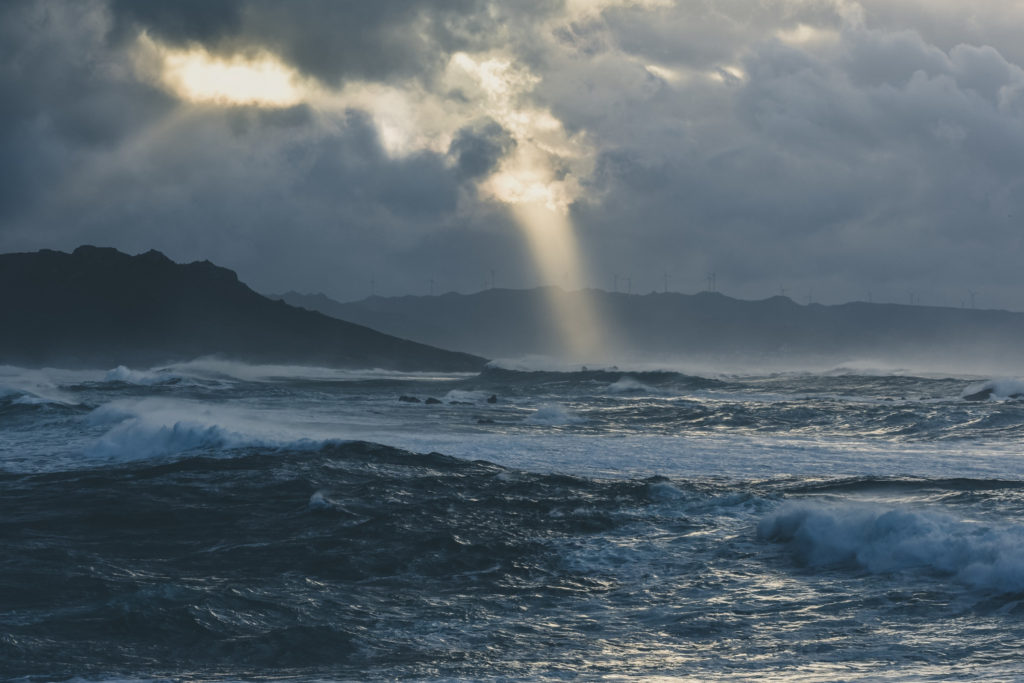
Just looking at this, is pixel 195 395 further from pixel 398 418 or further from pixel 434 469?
pixel 434 469

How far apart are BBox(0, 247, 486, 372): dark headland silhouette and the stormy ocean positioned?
310 ft

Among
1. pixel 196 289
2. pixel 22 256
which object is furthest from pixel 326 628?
pixel 22 256

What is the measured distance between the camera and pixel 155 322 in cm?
12462

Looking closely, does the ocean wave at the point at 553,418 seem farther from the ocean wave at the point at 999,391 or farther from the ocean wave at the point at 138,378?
the ocean wave at the point at 138,378

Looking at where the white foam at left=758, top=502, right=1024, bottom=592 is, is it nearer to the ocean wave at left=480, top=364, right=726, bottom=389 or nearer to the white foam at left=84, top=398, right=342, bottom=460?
the white foam at left=84, top=398, right=342, bottom=460

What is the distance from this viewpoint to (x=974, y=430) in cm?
3102

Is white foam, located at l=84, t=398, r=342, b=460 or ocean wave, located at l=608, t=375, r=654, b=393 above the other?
ocean wave, located at l=608, t=375, r=654, b=393

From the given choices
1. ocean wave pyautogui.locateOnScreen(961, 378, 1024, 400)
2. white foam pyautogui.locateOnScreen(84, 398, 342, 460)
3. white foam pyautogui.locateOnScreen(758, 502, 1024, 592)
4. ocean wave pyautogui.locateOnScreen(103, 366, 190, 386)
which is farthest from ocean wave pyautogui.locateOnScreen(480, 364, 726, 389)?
white foam pyautogui.locateOnScreen(758, 502, 1024, 592)

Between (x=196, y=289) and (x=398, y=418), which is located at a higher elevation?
(x=196, y=289)

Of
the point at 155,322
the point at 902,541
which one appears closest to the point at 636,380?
the point at 902,541

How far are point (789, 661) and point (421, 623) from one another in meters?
3.82

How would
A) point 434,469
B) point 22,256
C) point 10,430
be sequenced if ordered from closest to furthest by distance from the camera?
point 434,469, point 10,430, point 22,256

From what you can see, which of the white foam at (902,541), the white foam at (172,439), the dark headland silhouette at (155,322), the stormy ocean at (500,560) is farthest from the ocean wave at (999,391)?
the dark headland silhouette at (155,322)

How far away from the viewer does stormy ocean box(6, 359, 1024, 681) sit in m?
9.11
